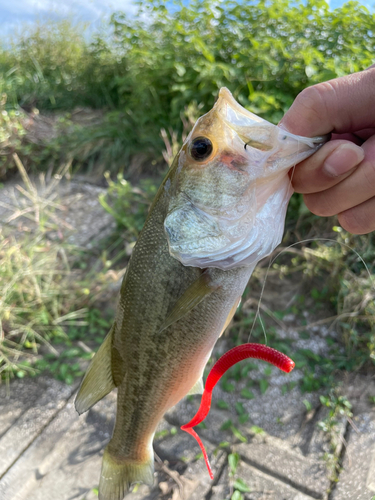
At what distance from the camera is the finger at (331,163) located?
1022mm

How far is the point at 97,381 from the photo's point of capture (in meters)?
1.29

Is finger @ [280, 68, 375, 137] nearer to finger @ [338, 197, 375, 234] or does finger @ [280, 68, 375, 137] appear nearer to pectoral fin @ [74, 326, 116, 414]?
finger @ [338, 197, 375, 234]

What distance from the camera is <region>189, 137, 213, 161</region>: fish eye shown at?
1.02m

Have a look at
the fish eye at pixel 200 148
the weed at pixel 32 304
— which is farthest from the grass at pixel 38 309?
the fish eye at pixel 200 148

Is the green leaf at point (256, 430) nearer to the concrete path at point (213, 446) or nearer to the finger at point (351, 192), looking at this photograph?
the concrete path at point (213, 446)

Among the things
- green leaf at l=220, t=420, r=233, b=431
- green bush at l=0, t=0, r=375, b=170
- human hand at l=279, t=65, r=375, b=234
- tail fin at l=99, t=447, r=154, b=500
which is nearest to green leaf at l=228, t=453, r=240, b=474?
green leaf at l=220, t=420, r=233, b=431

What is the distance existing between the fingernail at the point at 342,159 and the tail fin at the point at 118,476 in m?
1.31

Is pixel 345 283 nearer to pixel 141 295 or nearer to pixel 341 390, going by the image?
pixel 341 390

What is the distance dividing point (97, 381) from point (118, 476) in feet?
1.46

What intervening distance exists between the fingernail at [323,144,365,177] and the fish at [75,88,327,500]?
0.20 feet

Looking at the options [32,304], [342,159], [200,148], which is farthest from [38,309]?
[342,159]

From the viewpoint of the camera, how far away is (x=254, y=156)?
99cm

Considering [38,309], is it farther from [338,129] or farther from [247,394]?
[338,129]

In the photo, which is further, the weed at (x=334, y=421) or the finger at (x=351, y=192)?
the weed at (x=334, y=421)
